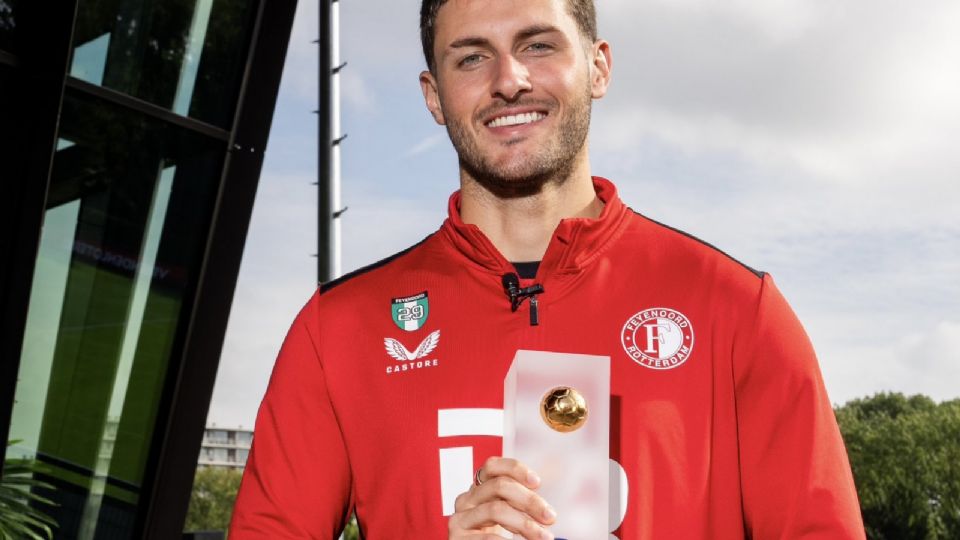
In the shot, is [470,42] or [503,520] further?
[470,42]

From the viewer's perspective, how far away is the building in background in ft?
351

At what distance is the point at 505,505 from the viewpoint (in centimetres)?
146

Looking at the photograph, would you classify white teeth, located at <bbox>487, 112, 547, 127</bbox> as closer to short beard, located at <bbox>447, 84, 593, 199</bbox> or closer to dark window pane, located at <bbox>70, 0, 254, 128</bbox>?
short beard, located at <bbox>447, 84, 593, 199</bbox>

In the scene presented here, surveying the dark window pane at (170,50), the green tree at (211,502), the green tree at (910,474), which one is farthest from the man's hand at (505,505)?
the green tree at (211,502)

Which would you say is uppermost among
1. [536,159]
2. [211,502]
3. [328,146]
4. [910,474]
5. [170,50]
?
[910,474]

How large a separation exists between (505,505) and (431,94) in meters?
0.98

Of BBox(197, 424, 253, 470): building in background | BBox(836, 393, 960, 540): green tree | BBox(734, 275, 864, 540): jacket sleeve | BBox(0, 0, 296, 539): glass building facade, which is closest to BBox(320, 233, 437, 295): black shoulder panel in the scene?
BBox(734, 275, 864, 540): jacket sleeve

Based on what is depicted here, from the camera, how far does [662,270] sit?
2.00 m

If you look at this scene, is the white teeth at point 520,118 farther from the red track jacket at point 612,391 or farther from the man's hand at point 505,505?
the man's hand at point 505,505

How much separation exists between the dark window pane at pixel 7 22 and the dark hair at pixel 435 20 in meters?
4.45

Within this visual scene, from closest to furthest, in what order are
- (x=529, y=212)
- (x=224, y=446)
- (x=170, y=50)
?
(x=529, y=212) < (x=170, y=50) < (x=224, y=446)

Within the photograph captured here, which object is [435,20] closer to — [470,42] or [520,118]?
[470,42]

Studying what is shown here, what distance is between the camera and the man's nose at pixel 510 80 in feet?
6.32

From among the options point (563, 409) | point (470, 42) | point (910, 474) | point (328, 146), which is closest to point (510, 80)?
point (470, 42)
